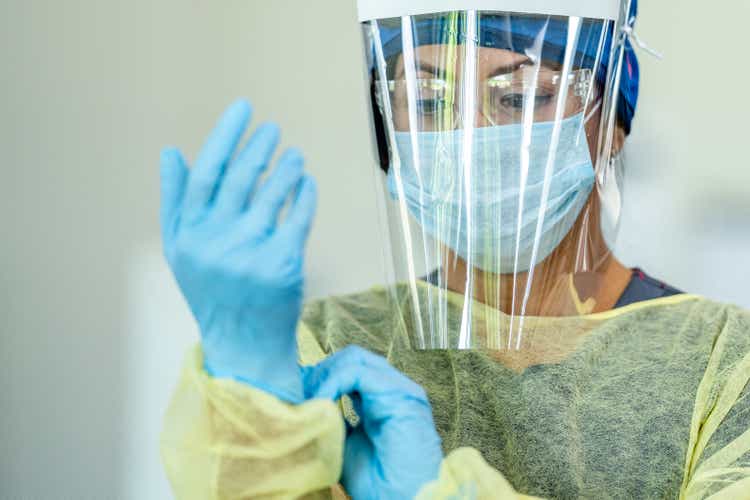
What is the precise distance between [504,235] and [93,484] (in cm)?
102

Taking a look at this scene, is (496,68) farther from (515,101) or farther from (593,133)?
(593,133)

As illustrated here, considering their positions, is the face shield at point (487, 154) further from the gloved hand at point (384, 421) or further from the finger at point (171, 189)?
the finger at point (171, 189)

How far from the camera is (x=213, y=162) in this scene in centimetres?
80

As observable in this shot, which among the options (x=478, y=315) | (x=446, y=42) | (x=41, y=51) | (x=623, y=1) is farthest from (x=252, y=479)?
(x=41, y=51)

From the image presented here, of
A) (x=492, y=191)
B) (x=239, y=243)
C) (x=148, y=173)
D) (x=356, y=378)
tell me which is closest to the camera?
(x=239, y=243)

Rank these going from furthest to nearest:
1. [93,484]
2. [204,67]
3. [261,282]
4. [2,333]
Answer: [204,67] → [93,484] → [2,333] → [261,282]

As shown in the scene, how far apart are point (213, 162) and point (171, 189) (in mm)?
48

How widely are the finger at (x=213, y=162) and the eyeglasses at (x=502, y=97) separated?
0.34m

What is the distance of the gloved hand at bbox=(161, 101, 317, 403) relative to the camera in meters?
0.78

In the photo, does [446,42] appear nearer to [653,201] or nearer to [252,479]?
[252,479]

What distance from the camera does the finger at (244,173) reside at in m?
0.80

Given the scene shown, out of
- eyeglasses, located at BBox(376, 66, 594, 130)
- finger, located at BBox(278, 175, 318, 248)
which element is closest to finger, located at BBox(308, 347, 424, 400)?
finger, located at BBox(278, 175, 318, 248)

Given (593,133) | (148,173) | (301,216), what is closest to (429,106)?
(593,133)

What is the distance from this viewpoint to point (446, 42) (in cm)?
109
